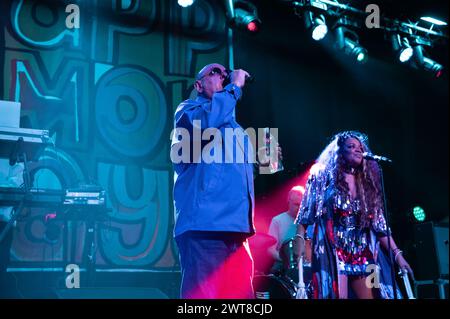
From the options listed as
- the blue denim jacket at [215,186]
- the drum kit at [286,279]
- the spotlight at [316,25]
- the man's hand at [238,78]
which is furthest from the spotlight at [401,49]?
the blue denim jacket at [215,186]

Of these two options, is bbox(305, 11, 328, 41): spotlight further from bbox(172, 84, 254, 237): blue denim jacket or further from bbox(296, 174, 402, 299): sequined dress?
bbox(172, 84, 254, 237): blue denim jacket

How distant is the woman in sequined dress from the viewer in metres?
4.21

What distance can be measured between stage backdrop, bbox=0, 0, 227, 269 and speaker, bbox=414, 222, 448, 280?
3.38m

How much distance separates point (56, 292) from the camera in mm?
4086

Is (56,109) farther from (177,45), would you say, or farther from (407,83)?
(407,83)

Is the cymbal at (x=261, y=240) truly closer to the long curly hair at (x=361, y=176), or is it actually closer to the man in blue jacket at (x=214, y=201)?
the long curly hair at (x=361, y=176)

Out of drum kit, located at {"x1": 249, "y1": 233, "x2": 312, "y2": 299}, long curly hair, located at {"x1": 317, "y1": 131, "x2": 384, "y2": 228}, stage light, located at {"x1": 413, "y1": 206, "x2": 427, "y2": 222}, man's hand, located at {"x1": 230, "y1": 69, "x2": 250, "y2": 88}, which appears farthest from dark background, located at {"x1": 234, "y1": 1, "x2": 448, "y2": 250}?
man's hand, located at {"x1": 230, "y1": 69, "x2": 250, "y2": 88}

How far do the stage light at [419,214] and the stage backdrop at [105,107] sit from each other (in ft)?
11.6

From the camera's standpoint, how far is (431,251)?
24.7ft

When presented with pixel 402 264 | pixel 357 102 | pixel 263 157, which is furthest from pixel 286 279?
pixel 357 102

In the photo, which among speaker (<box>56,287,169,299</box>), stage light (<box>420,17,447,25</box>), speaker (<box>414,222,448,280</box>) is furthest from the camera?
stage light (<box>420,17,447,25</box>)

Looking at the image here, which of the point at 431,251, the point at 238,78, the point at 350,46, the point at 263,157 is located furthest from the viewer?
the point at 431,251

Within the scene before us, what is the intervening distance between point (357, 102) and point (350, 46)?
4.28 feet

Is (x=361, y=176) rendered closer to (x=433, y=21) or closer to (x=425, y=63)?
(x=425, y=63)
